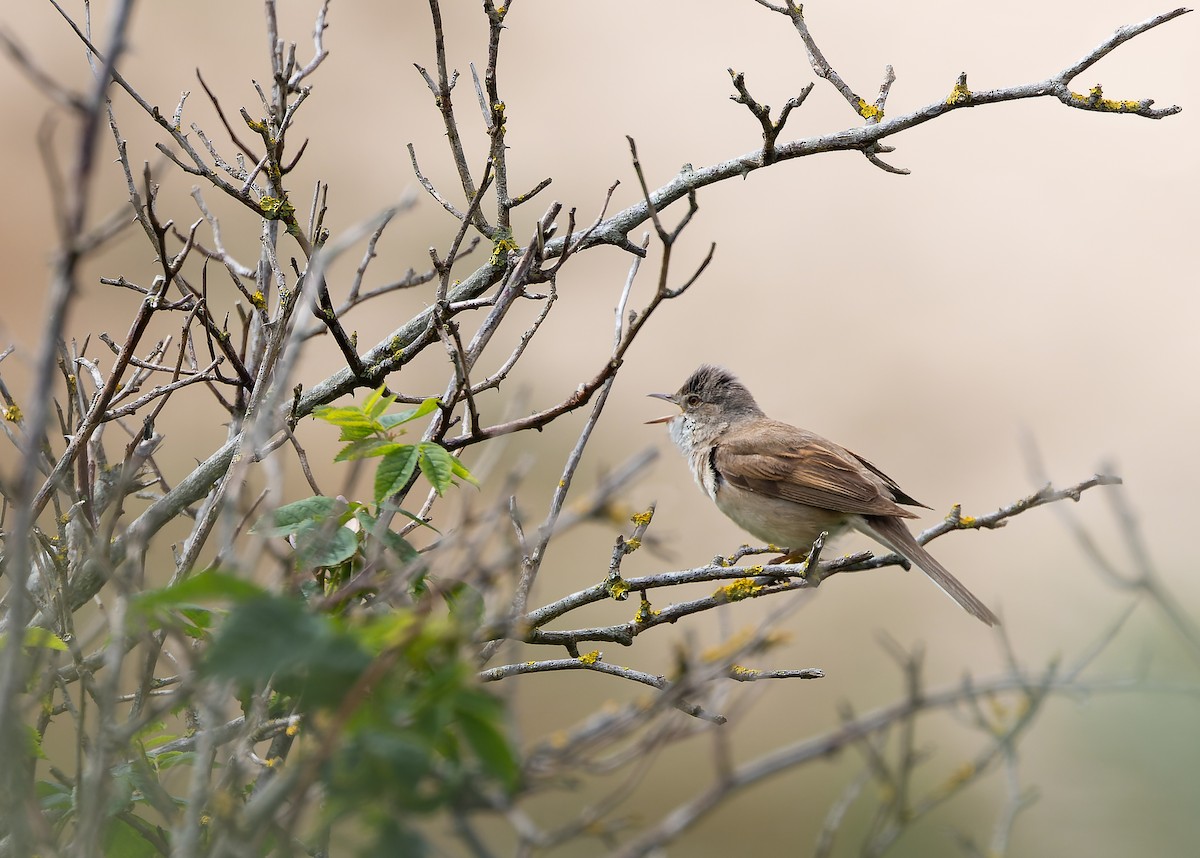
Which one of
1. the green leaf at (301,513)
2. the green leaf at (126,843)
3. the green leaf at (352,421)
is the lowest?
the green leaf at (126,843)

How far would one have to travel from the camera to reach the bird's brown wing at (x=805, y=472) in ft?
16.3

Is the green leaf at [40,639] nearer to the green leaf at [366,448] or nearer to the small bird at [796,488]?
the green leaf at [366,448]

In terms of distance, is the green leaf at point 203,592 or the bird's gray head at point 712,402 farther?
the bird's gray head at point 712,402

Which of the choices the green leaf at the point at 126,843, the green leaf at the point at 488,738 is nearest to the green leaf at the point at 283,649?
the green leaf at the point at 488,738

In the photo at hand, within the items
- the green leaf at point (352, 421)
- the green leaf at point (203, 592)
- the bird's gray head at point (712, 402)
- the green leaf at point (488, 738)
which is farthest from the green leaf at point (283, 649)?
the bird's gray head at point (712, 402)

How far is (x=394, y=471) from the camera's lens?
2.22 meters

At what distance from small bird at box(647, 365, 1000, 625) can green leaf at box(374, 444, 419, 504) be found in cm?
269

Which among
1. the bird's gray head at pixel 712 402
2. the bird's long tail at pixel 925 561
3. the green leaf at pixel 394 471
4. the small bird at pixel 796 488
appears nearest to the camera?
the green leaf at pixel 394 471

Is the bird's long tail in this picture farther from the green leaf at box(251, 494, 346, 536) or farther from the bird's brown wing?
the green leaf at box(251, 494, 346, 536)

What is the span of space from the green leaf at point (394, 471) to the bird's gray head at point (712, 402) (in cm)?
365

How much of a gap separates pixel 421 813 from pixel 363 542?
3.64ft

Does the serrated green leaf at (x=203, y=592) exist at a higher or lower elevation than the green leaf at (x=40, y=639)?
lower

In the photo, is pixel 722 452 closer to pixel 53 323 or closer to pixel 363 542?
pixel 363 542

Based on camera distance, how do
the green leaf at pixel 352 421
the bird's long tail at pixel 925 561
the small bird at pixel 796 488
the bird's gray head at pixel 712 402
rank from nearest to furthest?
the green leaf at pixel 352 421 < the bird's long tail at pixel 925 561 < the small bird at pixel 796 488 < the bird's gray head at pixel 712 402
